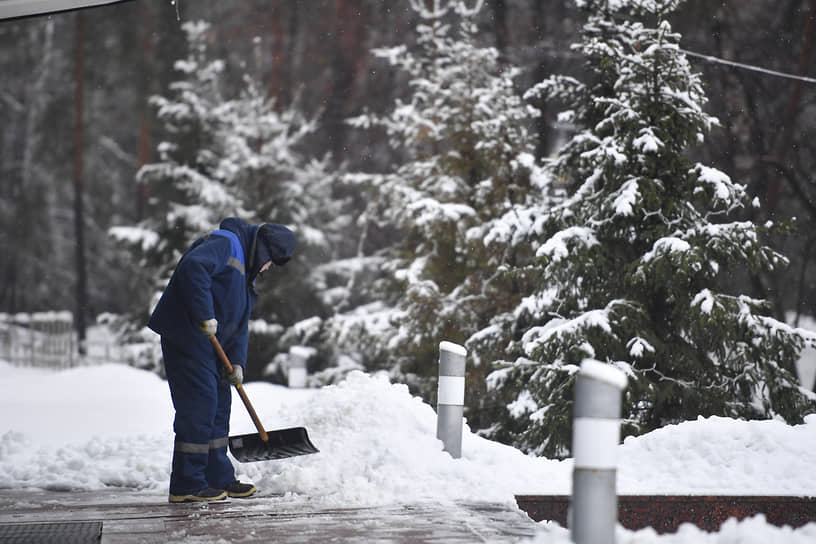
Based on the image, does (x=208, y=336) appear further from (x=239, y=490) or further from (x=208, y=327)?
(x=239, y=490)

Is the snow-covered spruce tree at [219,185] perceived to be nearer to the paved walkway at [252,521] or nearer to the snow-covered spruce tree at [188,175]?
the snow-covered spruce tree at [188,175]

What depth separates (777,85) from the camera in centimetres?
1642

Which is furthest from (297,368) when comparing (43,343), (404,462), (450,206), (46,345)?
(43,343)

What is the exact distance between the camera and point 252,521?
4309 mm

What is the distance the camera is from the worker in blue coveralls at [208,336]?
4.91m

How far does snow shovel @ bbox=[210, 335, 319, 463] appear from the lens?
530cm

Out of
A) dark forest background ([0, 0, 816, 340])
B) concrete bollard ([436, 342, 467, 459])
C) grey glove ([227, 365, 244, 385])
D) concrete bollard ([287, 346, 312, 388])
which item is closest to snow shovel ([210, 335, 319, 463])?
grey glove ([227, 365, 244, 385])

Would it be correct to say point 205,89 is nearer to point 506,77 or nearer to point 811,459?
point 506,77

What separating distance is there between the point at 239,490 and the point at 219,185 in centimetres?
1317

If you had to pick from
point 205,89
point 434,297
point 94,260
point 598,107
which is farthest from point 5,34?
point 598,107

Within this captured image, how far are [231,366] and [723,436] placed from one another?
341cm

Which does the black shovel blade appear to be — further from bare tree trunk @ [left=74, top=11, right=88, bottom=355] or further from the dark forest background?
bare tree trunk @ [left=74, top=11, right=88, bottom=355]

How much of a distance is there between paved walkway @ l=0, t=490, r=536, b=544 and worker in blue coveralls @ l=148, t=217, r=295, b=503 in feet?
0.81

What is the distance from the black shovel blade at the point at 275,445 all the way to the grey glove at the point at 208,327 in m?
0.82
